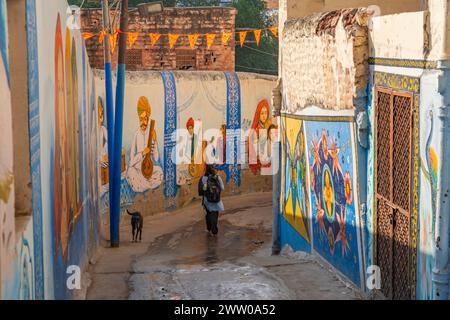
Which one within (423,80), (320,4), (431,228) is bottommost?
(431,228)

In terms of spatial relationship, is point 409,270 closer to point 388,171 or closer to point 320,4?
point 388,171

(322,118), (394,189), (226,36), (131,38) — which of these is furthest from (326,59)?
(226,36)

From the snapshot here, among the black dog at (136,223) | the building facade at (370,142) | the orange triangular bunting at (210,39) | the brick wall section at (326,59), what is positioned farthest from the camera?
the orange triangular bunting at (210,39)

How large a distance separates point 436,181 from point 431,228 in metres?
0.41

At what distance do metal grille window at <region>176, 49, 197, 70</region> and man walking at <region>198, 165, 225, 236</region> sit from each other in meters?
9.11

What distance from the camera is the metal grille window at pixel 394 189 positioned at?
760cm

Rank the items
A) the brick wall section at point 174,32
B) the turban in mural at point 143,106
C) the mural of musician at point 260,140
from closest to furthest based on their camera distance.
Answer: the turban in mural at point 143,106
the mural of musician at point 260,140
the brick wall section at point 174,32

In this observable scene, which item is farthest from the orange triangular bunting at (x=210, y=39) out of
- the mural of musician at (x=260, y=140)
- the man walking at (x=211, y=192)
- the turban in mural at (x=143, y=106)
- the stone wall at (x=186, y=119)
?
the man walking at (x=211, y=192)

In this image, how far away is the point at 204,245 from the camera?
589 inches

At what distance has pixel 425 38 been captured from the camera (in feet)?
22.8

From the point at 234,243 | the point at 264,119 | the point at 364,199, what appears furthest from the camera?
the point at 264,119

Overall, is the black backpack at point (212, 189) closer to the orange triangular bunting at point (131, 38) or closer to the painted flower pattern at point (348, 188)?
the orange triangular bunting at point (131, 38)

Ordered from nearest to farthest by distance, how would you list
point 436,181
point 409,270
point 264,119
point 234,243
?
point 436,181
point 409,270
point 234,243
point 264,119

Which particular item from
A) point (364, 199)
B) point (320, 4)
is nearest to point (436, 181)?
point (364, 199)
